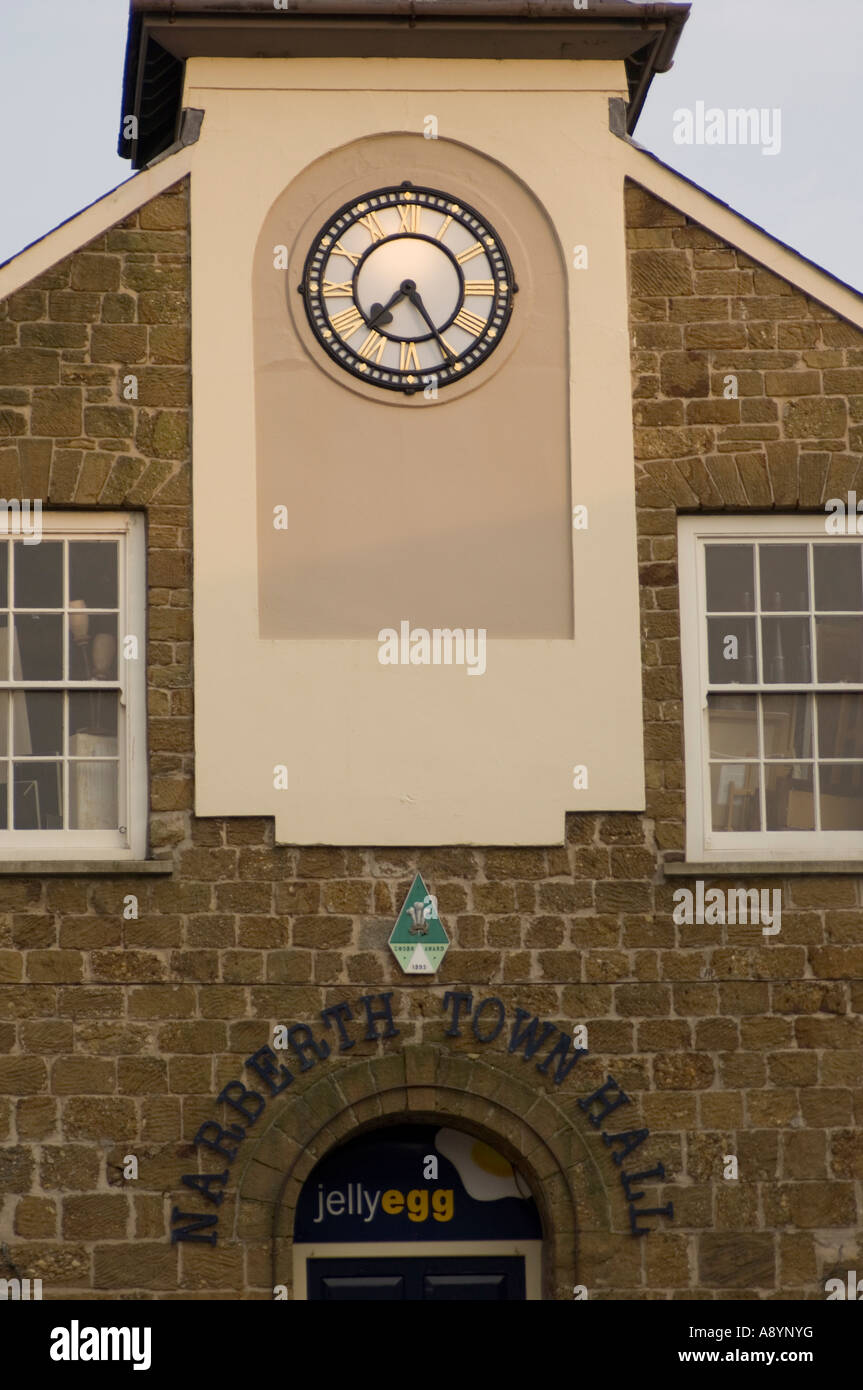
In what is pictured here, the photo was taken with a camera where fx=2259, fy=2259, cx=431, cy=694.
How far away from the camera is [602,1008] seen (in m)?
12.5

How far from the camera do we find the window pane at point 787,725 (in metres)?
13.0

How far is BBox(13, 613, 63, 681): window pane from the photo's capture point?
12789 millimetres

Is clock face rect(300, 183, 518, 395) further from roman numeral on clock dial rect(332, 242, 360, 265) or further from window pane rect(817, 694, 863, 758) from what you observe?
window pane rect(817, 694, 863, 758)

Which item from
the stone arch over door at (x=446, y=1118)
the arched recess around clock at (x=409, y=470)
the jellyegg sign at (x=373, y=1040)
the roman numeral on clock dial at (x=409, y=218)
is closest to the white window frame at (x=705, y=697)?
the arched recess around clock at (x=409, y=470)

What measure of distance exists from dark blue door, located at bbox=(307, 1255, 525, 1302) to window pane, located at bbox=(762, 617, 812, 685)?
363cm

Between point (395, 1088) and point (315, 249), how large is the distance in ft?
16.0

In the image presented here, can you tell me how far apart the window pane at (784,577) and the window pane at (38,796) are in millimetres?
4172

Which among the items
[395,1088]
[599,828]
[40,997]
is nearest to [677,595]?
[599,828]

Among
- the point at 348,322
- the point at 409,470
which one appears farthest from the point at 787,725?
the point at 348,322

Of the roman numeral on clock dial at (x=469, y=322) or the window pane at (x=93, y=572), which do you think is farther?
the roman numeral on clock dial at (x=469, y=322)

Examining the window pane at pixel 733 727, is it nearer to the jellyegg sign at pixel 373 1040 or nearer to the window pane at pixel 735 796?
the window pane at pixel 735 796

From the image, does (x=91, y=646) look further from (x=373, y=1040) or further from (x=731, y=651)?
(x=731, y=651)

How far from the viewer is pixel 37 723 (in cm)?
1275
